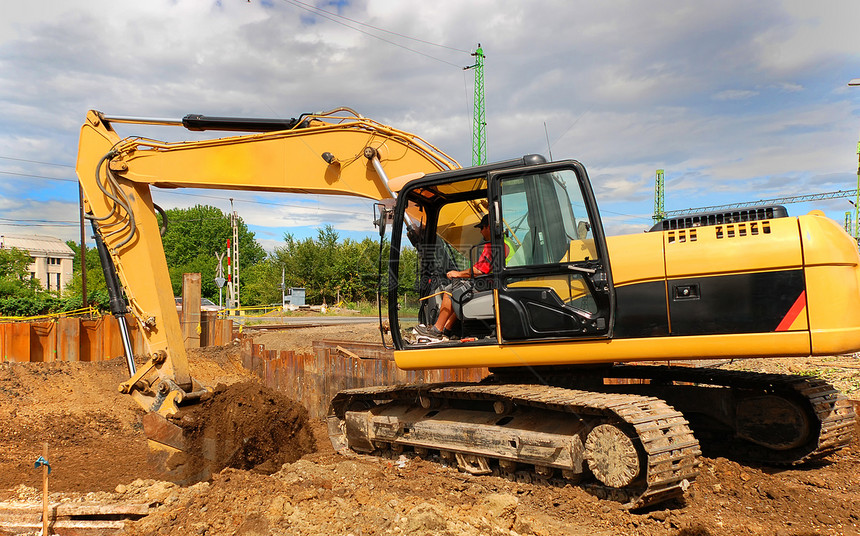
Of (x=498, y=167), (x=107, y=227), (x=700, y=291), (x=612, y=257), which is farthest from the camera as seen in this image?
(x=107, y=227)

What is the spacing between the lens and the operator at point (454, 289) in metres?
5.29

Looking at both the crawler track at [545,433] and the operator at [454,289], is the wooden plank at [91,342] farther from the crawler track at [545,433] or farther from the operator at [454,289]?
Result: the operator at [454,289]

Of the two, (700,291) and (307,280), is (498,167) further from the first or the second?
(307,280)

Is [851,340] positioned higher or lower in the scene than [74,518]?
higher

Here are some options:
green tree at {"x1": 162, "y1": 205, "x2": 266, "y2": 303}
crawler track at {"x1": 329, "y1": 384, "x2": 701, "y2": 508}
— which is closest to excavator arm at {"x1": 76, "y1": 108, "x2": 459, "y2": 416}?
crawler track at {"x1": 329, "y1": 384, "x2": 701, "y2": 508}

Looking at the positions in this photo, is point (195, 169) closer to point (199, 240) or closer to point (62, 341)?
point (62, 341)

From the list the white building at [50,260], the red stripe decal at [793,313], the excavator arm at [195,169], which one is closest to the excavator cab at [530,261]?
the excavator arm at [195,169]

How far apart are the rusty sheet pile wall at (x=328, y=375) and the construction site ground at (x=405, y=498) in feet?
3.86

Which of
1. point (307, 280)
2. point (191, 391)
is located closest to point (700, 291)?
point (191, 391)

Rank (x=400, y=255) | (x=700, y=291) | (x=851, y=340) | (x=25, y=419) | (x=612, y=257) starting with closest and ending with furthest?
(x=851, y=340) < (x=700, y=291) < (x=612, y=257) < (x=400, y=255) < (x=25, y=419)

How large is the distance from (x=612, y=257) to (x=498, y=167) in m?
1.24

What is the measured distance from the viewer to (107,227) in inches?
239

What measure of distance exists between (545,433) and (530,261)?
1.42 metres

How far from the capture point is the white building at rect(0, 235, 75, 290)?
276ft
